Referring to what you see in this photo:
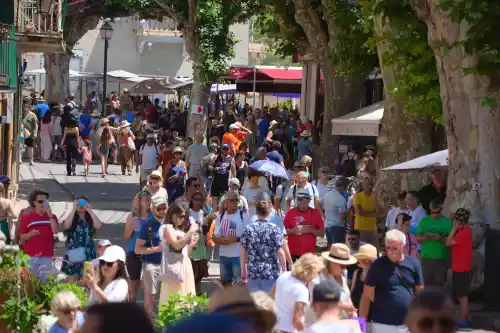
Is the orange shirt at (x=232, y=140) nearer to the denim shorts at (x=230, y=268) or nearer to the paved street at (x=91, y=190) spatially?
the paved street at (x=91, y=190)

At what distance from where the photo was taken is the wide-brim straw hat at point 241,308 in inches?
164

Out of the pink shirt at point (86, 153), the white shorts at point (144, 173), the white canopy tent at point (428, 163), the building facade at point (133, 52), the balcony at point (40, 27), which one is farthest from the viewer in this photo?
the building facade at point (133, 52)

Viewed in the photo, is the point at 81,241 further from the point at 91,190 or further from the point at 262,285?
the point at 91,190

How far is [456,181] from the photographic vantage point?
15953mm

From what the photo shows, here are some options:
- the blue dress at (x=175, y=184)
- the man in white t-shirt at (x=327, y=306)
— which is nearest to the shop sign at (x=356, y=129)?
the blue dress at (x=175, y=184)

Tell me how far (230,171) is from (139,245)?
30.7 ft

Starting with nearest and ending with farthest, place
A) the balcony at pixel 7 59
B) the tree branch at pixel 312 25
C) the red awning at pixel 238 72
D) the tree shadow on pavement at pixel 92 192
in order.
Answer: the balcony at pixel 7 59
the tree shadow on pavement at pixel 92 192
the tree branch at pixel 312 25
the red awning at pixel 238 72

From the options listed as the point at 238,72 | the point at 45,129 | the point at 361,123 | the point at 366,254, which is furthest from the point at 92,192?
the point at 366,254

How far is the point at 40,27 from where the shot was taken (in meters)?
23.8

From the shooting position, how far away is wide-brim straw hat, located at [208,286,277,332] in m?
4.18

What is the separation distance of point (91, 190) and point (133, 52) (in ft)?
126

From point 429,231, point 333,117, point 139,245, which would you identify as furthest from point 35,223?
point 333,117

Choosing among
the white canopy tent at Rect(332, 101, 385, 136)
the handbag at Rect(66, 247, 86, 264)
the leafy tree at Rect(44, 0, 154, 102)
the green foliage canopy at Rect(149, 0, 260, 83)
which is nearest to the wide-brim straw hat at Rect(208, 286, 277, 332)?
the handbag at Rect(66, 247, 86, 264)

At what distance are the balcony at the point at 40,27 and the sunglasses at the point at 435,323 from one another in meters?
17.6
